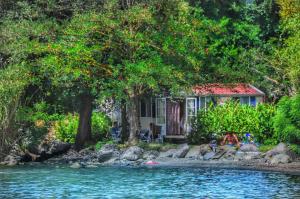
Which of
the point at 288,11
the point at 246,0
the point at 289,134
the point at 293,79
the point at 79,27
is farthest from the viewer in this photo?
the point at 246,0

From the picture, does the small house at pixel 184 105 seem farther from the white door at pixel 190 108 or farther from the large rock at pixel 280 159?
the large rock at pixel 280 159

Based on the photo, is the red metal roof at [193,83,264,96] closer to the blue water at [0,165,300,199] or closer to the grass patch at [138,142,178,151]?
the grass patch at [138,142,178,151]

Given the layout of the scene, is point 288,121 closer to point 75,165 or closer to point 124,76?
point 124,76

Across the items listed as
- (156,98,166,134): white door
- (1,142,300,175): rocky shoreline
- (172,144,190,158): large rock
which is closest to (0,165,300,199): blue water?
(1,142,300,175): rocky shoreline

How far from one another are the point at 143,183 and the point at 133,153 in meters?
9.57

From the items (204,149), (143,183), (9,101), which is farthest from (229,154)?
(9,101)

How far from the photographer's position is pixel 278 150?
1593 inches

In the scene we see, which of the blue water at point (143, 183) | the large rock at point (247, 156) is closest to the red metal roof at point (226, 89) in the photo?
the large rock at point (247, 156)

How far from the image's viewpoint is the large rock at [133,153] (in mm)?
43156

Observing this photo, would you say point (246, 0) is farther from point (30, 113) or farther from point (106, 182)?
point (106, 182)

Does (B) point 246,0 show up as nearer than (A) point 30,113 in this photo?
No

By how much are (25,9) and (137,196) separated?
18308mm

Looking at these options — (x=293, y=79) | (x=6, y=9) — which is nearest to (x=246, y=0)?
(x=293, y=79)

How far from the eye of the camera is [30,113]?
4428 centimetres
